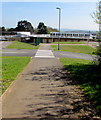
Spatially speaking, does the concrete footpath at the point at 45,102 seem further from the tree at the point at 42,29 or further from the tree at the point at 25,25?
the tree at the point at 25,25

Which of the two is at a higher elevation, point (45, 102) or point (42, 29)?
point (42, 29)

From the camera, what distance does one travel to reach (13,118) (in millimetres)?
4168

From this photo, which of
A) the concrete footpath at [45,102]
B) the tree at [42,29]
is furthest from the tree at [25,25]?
the concrete footpath at [45,102]

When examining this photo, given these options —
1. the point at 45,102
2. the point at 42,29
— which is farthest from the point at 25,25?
the point at 45,102

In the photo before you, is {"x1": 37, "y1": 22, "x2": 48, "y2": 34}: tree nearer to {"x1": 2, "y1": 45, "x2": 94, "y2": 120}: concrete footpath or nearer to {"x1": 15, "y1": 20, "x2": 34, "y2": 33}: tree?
{"x1": 15, "y1": 20, "x2": 34, "y2": 33}: tree

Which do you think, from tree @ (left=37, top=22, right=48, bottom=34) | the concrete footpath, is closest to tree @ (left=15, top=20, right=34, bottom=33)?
tree @ (left=37, top=22, right=48, bottom=34)

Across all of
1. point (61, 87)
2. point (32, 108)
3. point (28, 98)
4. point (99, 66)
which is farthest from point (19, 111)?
point (99, 66)

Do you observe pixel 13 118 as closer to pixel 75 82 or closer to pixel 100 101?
pixel 100 101

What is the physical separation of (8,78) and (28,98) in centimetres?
279

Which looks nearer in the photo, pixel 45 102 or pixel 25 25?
pixel 45 102

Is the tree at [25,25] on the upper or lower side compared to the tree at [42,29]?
upper

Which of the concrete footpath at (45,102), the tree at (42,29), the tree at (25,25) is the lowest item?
the concrete footpath at (45,102)

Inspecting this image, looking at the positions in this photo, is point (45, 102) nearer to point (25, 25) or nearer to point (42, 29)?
point (42, 29)

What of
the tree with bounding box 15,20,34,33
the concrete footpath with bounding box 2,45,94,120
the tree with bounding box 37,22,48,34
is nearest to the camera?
the concrete footpath with bounding box 2,45,94,120
